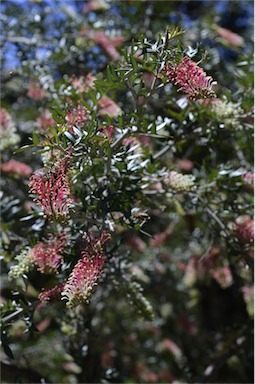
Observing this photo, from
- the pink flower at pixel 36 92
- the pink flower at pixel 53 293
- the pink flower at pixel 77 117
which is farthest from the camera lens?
the pink flower at pixel 36 92

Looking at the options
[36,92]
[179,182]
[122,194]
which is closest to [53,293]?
[122,194]

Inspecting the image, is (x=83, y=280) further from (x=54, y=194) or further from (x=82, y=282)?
(x=54, y=194)

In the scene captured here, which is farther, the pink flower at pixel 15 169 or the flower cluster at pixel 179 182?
→ the pink flower at pixel 15 169

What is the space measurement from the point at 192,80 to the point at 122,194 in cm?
37

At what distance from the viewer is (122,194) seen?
119 cm

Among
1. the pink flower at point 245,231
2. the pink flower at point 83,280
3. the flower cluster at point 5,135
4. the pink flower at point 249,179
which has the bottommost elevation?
the pink flower at point 245,231

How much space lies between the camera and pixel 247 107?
138cm

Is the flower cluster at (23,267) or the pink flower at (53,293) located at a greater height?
the pink flower at (53,293)

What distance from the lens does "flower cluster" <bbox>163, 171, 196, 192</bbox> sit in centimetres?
125

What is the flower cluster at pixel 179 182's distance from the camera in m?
1.25

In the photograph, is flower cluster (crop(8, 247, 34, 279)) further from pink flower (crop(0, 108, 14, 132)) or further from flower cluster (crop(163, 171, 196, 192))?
pink flower (crop(0, 108, 14, 132))

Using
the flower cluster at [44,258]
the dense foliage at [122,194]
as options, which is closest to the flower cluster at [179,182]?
the dense foliage at [122,194]

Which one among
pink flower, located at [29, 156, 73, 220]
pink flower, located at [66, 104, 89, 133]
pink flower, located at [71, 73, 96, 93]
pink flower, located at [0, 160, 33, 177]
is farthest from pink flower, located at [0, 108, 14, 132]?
pink flower, located at [29, 156, 73, 220]

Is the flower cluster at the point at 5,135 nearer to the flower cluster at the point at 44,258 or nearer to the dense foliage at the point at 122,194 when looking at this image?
the dense foliage at the point at 122,194
